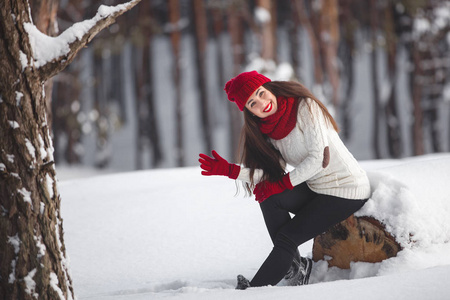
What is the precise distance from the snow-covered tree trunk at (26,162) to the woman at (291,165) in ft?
2.78

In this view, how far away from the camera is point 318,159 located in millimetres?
2508

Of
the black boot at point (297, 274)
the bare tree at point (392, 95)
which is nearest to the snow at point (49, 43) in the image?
the black boot at point (297, 274)

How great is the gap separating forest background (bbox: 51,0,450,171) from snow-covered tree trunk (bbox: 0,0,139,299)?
326 inches

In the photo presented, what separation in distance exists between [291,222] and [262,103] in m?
0.63

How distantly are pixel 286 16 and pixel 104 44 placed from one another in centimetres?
588

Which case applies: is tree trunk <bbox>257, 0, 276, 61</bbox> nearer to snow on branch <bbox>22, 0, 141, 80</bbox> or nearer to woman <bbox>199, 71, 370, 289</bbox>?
woman <bbox>199, 71, 370, 289</bbox>

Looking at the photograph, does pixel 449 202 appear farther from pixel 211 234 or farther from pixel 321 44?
pixel 321 44

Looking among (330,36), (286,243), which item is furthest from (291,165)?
(330,36)

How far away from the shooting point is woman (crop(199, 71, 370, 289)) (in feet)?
8.39

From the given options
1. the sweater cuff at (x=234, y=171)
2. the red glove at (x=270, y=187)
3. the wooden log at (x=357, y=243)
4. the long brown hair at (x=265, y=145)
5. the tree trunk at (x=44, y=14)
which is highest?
the tree trunk at (x=44, y=14)

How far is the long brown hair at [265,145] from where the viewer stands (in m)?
2.63

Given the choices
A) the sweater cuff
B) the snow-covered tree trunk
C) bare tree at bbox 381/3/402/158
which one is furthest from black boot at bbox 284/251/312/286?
bare tree at bbox 381/3/402/158

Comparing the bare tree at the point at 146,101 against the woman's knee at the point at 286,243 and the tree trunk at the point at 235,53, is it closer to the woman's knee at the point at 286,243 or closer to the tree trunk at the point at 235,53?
the tree trunk at the point at 235,53

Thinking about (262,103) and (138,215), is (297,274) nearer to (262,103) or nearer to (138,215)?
(262,103)
